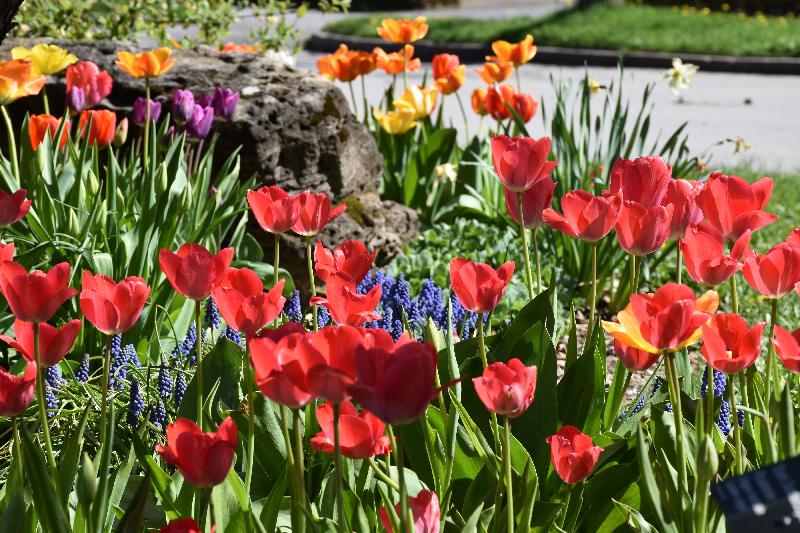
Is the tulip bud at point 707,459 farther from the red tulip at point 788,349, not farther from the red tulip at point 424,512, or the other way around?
the red tulip at point 424,512

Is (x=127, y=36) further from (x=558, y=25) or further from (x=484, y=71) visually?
(x=558, y=25)

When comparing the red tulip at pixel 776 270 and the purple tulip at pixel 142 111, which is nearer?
the red tulip at pixel 776 270

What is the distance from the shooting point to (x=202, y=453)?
4.09ft

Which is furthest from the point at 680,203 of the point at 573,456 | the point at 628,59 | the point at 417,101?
the point at 628,59

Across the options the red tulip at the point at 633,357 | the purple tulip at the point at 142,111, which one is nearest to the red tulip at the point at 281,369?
the red tulip at the point at 633,357

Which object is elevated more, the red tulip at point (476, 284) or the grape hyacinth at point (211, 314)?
the red tulip at point (476, 284)

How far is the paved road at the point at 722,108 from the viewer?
747cm

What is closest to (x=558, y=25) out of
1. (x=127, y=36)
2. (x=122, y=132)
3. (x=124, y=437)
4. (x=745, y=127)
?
(x=745, y=127)

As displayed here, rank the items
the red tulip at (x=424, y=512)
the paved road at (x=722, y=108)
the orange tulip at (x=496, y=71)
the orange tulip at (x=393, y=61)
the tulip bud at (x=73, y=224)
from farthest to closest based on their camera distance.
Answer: the paved road at (x=722, y=108), the orange tulip at (x=393, y=61), the orange tulip at (x=496, y=71), the tulip bud at (x=73, y=224), the red tulip at (x=424, y=512)

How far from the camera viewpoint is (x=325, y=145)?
12.8ft

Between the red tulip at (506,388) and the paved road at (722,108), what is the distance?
5.05 metres

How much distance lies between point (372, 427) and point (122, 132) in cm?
233

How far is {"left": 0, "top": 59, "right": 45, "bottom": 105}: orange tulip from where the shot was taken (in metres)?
2.93

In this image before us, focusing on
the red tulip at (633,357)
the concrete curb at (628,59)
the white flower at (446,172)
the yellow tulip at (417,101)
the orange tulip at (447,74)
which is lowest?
the concrete curb at (628,59)
